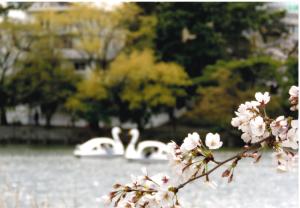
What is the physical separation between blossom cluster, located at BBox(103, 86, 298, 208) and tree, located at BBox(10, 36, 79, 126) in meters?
24.5

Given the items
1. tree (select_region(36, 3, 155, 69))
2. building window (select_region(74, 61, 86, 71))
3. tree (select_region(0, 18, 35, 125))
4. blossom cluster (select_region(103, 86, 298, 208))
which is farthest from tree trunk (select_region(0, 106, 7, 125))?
blossom cluster (select_region(103, 86, 298, 208))

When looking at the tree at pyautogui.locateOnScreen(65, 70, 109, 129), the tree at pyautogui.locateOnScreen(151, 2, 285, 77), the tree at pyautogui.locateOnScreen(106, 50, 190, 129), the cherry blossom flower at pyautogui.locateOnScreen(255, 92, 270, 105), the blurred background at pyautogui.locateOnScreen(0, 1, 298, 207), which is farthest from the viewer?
the tree at pyautogui.locateOnScreen(151, 2, 285, 77)

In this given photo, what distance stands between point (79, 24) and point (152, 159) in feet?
27.8

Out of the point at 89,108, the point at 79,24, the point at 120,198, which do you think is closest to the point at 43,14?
the point at 79,24

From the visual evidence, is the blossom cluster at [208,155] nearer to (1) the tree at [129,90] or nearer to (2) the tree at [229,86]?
(2) the tree at [229,86]

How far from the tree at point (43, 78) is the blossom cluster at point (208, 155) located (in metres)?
24.5

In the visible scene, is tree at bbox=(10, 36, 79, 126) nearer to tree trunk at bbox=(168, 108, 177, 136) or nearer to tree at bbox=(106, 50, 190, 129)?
tree at bbox=(106, 50, 190, 129)

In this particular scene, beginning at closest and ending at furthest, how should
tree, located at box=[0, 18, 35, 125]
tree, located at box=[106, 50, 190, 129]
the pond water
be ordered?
the pond water
tree, located at box=[106, 50, 190, 129]
tree, located at box=[0, 18, 35, 125]

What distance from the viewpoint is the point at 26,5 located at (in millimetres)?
28062

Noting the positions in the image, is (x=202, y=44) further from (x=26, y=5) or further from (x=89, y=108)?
(x=26, y=5)

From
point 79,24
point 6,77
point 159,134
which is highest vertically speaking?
point 79,24

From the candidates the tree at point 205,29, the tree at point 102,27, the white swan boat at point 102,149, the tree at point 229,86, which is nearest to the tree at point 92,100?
the tree at point 102,27

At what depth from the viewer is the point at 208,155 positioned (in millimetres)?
1266

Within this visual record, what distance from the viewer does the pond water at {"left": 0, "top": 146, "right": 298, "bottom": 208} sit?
1058 centimetres
